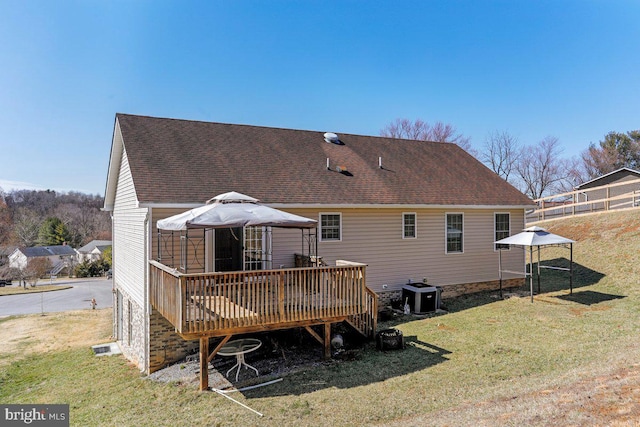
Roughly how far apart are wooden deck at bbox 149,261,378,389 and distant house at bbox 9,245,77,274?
58.3 meters

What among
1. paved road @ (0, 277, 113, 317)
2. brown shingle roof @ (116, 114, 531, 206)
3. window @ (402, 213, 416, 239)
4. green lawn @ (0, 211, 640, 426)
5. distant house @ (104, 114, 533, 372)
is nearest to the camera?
green lawn @ (0, 211, 640, 426)

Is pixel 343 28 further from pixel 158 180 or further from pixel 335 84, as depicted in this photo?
pixel 158 180

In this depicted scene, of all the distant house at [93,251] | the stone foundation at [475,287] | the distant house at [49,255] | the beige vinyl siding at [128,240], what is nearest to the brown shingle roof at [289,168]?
the beige vinyl siding at [128,240]

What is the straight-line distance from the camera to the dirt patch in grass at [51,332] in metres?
14.5

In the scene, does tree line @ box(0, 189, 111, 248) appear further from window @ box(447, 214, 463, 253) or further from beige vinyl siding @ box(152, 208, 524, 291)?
window @ box(447, 214, 463, 253)

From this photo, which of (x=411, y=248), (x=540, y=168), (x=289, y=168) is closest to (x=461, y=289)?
(x=411, y=248)

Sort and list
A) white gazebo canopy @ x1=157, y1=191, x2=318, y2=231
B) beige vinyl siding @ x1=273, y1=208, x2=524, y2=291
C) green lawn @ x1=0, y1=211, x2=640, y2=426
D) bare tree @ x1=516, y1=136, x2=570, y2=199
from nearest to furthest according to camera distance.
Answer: green lawn @ x1=0, y1=211, x2=640, y2=426, white gazebo canopy @ x1=157, y1=191, x2=318, y2=231, beige vinyl siding @ x1=273, y1=208, x2=524, y2=291, bare tree @ x1=516, y1=136, x2=570, y2=199

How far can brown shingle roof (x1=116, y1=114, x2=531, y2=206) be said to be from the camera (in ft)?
35.5

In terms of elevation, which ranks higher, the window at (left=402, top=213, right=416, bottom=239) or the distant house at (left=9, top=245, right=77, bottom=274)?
the window at (left=402, top=213, right=416, bottom=239)

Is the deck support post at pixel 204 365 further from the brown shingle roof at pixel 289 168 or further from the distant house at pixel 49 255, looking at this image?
the distant house at pixel 49 255

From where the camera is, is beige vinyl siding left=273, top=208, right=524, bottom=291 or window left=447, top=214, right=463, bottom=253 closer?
beige vinyl siding left=273, top=208, right=524, bottom=291

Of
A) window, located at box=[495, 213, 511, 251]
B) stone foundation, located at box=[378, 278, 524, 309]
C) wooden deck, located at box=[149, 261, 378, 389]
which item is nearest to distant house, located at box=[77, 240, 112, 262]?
stone foundation, located at box=[378, 278, 524, 309]

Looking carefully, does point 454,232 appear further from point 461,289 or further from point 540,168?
point 540,168

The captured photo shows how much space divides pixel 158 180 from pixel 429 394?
851 cm
